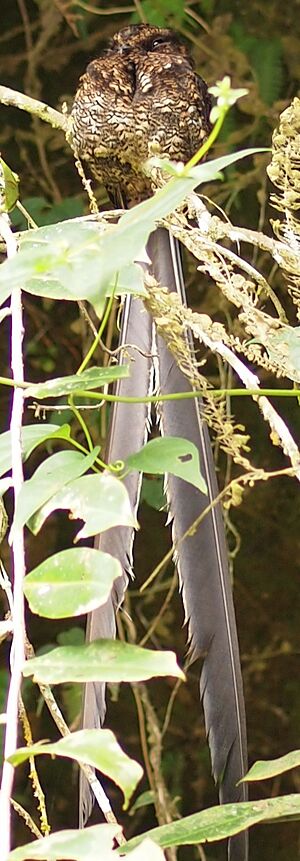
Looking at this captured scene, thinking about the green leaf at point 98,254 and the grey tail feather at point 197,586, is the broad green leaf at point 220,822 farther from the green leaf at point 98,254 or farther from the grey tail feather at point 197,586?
the green leaf at point 98,254

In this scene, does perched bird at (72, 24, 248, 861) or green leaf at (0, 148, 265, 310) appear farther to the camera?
perched bird at (72, 24, 248, 861)

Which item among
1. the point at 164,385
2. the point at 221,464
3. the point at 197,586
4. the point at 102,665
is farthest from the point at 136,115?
the point at 221,464

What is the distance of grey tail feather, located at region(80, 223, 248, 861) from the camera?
32.8 inches

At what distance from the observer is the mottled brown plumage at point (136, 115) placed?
1058 mm

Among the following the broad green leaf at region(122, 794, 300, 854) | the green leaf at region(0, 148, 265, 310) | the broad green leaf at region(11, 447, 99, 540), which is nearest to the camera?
the green leaf at region(0, 148, 265, 310)

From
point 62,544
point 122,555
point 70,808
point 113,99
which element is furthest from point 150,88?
point 70,808

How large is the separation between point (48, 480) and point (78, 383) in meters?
0.06

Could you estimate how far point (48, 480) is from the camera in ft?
1.80

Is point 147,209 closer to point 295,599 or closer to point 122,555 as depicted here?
point 122,555

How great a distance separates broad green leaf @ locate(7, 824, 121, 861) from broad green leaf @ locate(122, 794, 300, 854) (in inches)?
8.5

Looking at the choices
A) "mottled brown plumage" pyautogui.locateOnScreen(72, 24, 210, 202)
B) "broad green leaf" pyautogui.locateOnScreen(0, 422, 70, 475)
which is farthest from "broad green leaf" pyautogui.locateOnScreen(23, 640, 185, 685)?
"mottled brown plumage" pyautogui.locateOnScreen(72, 24, 210, 202)

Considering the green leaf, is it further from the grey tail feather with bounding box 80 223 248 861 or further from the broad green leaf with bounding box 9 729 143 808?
the grey tail feather with bounding box 80 223 248 861

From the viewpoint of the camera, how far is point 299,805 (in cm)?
68

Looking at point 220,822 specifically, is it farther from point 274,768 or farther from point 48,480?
point 48,480
